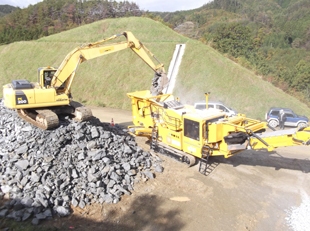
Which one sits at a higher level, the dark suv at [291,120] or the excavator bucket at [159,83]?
the excavator bucket at [159,83]

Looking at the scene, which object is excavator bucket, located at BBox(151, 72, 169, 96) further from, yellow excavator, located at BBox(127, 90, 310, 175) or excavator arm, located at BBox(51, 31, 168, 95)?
excavator arm, located at BBox(51, 31, 168, 95)

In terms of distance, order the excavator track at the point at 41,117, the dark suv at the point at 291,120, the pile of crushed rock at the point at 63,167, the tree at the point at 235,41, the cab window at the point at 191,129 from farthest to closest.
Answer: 1. the tree at the point at 235,41
2. the dark suv at the point at 291,120
3. the excavator track at the point at 41,117
4. the cab window at the point at 191,129
5. the pile of crushed rock at the point at 63,167

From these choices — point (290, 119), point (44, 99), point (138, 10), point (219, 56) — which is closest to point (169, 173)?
point (44, 99)

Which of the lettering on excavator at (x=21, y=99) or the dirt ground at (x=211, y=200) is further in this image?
the lettering on excavator at (x=21, y=99)

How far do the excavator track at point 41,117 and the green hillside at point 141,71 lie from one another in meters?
13.3

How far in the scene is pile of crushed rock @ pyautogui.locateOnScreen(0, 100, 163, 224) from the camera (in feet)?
25.5

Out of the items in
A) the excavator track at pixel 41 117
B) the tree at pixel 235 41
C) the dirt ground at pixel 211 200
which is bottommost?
the dirt ground at pixel 211 200

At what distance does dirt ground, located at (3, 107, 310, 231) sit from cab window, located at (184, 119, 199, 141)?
1578mm

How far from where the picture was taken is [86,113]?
1117 cm

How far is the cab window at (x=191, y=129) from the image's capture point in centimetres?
974

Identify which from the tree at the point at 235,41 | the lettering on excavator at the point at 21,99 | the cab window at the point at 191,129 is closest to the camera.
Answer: the cab window at the point at 191,129

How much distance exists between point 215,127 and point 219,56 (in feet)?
64.6

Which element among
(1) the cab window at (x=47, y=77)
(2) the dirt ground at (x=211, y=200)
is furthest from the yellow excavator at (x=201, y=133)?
(1) the cab window at (x=47, y=77)

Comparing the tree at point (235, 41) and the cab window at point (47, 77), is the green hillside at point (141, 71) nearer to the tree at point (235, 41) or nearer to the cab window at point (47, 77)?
the tree at point (235, 41)
